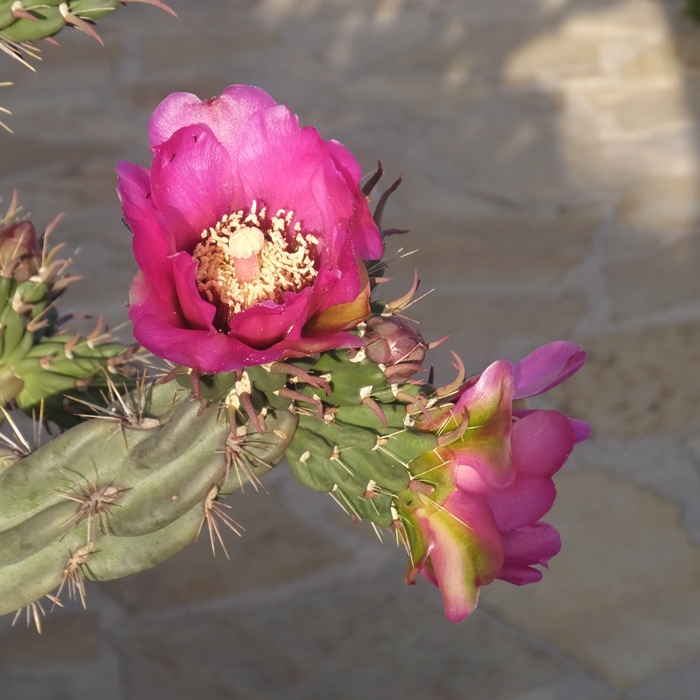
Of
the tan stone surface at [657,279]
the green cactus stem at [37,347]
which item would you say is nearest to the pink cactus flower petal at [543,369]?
the green cactus stem at [37,347]

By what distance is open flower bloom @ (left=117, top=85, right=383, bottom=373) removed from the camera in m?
0.46

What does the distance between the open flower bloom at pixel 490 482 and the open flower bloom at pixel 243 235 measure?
9 centimetres

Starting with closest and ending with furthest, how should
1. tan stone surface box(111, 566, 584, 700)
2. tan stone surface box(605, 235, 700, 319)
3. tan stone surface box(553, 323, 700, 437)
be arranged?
tan stone surface box(111, 566, 584, 700) < tan stone surface box(553, 323, 700, 437) < tan stone surface box(605, 235, 700, 319)

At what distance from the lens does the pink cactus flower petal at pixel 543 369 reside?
0.54 m

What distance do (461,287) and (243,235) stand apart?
235cm

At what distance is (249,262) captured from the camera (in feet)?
1.65

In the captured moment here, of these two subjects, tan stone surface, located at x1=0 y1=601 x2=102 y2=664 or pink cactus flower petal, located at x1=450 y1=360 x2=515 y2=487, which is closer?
pink cactus flower petal, located at x1=450 y1=360 x2=515 y2=487

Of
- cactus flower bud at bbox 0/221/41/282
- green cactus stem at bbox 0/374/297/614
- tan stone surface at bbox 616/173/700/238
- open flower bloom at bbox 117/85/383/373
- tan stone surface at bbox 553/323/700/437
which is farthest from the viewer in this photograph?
→ tan stone surface at bbox 616/173/700/238

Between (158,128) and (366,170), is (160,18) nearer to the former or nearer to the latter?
(366,170)

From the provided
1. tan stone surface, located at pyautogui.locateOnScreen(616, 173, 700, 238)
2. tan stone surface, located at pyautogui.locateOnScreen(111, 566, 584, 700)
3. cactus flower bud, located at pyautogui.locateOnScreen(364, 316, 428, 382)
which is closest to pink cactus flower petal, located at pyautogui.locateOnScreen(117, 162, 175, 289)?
cactus flower bud, located at pyautogui.locateOnScreen(364, 316, 428, 382)

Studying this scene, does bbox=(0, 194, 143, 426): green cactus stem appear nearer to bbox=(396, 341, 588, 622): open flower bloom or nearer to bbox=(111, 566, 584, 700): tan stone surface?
bbox=(396, 341, 588, 622): open flower bloom

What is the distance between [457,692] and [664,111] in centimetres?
223

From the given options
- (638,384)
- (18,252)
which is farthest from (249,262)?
(638,384)

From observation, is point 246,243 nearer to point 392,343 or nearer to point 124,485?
point 392,343
